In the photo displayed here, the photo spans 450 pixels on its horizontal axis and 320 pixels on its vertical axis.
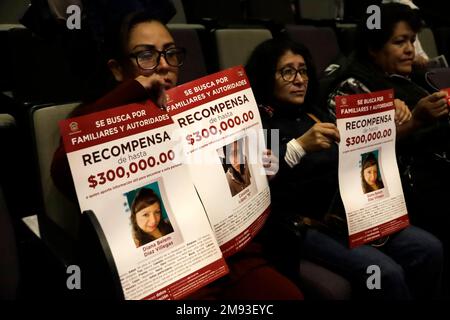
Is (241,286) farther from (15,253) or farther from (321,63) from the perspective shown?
(321,63)

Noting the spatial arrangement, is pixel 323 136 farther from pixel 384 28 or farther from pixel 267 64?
pixel 384 28

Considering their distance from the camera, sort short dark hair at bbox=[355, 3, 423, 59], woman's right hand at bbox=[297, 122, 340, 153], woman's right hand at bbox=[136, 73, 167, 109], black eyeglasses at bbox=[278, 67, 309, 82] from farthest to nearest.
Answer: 1. short dark hair at bbox=[355, 3, 423, 59]
2. black eyeglasses at bbox=[278, 67, 309, 82]
3. woman's right hand at bbox=[297, 122, 340, 153]
4. woman's right hand at bbox=[136, 73, 167, 109]

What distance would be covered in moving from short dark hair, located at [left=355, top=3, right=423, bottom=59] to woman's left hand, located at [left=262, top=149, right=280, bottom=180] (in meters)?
0.69

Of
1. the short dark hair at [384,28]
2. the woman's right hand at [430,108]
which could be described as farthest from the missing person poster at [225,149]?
the short dark hair at [384,28]

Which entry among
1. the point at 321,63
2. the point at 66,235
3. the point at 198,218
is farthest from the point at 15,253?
the point at 321,63

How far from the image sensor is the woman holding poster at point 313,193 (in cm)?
103

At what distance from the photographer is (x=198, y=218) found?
2.48 feet

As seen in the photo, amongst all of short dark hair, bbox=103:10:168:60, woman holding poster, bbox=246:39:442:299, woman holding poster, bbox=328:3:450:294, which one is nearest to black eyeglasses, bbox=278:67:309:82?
woman holding poster, bbox=246:39:442:299

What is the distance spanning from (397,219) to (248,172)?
0.45 metres

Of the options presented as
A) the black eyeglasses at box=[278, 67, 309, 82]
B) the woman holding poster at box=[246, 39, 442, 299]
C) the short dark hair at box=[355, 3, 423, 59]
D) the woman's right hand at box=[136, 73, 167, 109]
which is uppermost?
the short dark hair at box=[355, 3, 423, 59]

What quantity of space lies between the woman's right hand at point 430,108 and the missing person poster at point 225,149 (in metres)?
0.60

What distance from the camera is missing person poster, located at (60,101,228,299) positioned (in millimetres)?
659

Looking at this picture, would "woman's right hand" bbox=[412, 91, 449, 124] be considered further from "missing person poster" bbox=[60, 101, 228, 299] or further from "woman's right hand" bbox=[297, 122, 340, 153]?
"missing person poster" bbox=[60, 101, 228, 299]
